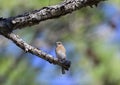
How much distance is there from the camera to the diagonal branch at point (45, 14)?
2.96 feet

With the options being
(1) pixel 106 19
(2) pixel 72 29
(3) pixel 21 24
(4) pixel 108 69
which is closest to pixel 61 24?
(2) pixel 72 29

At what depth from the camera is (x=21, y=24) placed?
3.03 feet

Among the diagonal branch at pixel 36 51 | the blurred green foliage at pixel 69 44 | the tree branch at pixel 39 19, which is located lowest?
the diagonal branch at pixel 36 51

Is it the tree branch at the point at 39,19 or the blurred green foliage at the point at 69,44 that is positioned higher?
the blurred green foliage at the point at 69,44

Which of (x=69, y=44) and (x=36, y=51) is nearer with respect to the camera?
→ (x=36, y=51)

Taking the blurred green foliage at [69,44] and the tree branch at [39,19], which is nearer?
the tree branch at [39,19]

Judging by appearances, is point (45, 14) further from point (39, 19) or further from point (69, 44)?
point (69, 44)

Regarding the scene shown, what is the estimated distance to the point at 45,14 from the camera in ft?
2.99

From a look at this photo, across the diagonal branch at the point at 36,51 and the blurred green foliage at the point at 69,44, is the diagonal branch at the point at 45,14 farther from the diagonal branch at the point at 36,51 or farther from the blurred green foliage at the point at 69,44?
the blurred green foliage at the point at 69,44

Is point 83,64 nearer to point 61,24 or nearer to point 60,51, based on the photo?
point 61,24

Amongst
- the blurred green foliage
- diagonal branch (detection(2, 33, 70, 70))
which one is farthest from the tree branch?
the blurred green foliage

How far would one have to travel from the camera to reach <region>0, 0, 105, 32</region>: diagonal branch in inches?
35.5

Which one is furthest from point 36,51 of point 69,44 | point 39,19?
point 69,44

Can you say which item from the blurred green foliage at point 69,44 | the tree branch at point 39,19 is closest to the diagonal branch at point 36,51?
the tree branch at point 39,19
